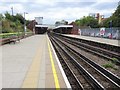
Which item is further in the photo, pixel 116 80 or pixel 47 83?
pixel 116 80

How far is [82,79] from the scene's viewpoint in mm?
12594

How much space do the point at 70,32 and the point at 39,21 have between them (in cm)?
3387

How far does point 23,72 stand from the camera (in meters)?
11.3

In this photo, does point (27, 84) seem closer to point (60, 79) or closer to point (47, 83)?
point (47, 83)

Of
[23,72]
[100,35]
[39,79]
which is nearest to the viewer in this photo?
[39,79]

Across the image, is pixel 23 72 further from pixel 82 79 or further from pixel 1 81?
pixel 82 79

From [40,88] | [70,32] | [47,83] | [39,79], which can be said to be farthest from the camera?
[70,32]

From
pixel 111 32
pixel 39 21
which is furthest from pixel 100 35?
pixel 39 21

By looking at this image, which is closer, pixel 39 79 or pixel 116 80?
pixel 39 79

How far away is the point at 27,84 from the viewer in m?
8.84

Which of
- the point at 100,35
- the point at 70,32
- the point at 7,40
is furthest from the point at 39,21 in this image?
the point at 7,40

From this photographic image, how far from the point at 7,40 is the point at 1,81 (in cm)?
2236

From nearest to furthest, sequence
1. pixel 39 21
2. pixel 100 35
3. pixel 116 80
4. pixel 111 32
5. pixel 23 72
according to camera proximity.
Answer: pixel 23 72
pixel 116 80
pixel 111 32
pixel 100 35
pixel 39 21

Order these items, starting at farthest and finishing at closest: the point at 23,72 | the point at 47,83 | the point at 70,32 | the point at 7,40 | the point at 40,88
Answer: the point at 70,32 < the point at 7,40 < the point at 23,72 < the point at 47,83 < the point at 40,88
